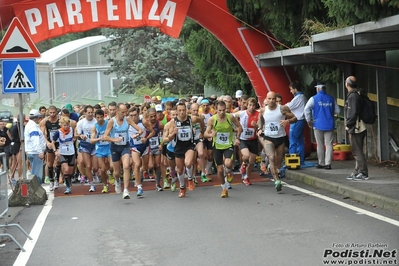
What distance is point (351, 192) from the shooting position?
13.9 metres

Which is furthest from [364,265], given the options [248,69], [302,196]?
[248,69]

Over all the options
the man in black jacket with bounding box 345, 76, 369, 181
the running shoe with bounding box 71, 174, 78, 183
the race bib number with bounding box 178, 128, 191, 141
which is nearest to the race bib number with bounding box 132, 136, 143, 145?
the race bib number with bounding box 178, 128, 191, 141

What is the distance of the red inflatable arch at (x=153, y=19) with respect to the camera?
20141mm

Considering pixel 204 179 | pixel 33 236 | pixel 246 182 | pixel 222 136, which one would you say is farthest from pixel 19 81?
pixel 204 179

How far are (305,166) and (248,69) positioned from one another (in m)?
3.34

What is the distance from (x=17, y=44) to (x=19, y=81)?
2.22 feet

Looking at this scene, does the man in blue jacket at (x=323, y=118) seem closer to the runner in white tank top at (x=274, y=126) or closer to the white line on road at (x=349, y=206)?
the white line on road at (x=349, y=206)

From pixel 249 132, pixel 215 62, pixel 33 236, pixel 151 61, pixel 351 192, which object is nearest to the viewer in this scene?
pixel 33 236

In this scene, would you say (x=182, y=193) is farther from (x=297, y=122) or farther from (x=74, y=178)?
(x=74, y=178)

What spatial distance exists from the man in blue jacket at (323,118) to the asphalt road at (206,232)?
2.93 m

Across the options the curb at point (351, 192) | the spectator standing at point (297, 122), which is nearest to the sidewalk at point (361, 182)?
the curb at point (351, 192)

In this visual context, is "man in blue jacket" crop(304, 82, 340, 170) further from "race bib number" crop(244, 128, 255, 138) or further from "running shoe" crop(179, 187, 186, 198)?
"running shoe" crop(179, 187, 186, 198)

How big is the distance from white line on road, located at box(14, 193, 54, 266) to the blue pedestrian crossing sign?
2180 mm

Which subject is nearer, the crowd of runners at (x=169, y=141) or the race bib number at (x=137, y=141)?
the crowd of runners at (x=169, y=141)
